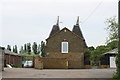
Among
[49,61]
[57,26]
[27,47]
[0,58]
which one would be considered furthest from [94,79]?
[27,47]

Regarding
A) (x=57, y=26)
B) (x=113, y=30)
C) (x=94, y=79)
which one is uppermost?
(x=57, y=26)

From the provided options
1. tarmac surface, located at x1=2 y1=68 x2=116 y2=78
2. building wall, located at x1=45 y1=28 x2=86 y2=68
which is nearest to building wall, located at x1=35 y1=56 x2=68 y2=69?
building wall, located at x1=45 y1=28 x2=86 y2=68

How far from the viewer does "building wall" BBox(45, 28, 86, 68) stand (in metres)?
50.8

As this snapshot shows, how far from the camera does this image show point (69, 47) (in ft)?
168

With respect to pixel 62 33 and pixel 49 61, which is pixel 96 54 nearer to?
pixel 62 33

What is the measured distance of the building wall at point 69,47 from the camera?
2000 inches

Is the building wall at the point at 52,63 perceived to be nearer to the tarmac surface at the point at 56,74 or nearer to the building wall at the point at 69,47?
the building wall at the point at 69,47

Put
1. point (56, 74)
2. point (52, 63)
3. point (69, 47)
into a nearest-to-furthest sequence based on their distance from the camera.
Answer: point (56, 74) → point (52, 63) → point (69, 47)

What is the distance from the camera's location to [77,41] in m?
51.0

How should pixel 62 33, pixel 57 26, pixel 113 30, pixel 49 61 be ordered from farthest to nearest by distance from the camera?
1. pixel 57 26
2. pixel 62 33
3. pixel 49 61
4. pixel 113 30

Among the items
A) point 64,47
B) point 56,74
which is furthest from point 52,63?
point 56,74

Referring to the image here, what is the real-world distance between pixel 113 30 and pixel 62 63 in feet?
71.7

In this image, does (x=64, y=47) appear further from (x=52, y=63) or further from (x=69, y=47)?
(x=52, y=63)

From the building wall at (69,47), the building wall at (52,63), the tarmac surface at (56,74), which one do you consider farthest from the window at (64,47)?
the tarmac surface at (56,74)
